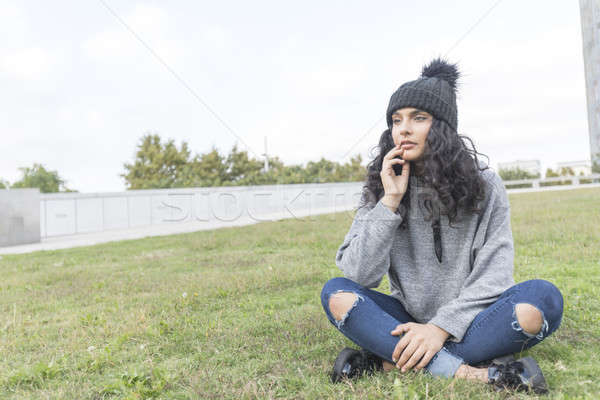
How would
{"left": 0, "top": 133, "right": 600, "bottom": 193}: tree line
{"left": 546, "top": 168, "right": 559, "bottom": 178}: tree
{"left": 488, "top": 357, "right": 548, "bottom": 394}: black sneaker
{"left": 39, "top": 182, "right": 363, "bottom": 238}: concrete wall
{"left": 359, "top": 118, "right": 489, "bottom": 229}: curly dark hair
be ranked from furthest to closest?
{"left": 546, "top": 168, "right": 559, "bottom": 178}: tree, {"left": 0, "top": 133, "right": 600, "bottom": 193}: tree line, {"left": 39, "top": 182, "right": 363, "bottom": 238}: concrete wall, {"left": 359, "top": 118, "right": 489, "bottom": 229}: curly dark hair, {"left": 488, "top": 357, "right": 548, "bottom": 394}: black sneaker

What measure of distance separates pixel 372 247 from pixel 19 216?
12296 millimetres

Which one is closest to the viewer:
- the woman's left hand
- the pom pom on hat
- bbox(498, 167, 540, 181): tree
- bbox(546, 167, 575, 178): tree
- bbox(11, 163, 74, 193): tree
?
Result: the woman's left hand

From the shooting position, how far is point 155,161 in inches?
1259

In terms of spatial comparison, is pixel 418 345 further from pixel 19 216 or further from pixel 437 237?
pixel 19 216

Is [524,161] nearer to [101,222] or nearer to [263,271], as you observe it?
[101,222]

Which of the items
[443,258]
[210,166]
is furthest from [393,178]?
[210,166]

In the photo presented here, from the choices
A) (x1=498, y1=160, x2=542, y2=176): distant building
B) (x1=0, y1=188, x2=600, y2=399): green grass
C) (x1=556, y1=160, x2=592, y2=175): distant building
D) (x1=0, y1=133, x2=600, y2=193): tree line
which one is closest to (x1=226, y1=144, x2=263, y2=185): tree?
(x1=0, y1=133, x2=600, y2=193): tree line

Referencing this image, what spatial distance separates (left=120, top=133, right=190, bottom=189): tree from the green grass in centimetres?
2626

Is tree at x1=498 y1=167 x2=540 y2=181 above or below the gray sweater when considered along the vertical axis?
above

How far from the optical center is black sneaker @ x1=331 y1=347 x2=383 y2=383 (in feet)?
7.72

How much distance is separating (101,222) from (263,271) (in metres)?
11.8

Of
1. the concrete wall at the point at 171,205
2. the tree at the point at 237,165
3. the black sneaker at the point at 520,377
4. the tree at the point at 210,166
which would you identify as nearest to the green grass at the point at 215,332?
the black sneaker at the point at 520,377

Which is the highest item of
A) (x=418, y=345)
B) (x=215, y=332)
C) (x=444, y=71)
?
(x=444, y=71)

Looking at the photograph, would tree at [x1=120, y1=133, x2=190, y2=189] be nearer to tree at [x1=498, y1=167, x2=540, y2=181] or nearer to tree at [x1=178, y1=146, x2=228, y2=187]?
tree at [x1=178, y1=146, x2=228, y2=187]
